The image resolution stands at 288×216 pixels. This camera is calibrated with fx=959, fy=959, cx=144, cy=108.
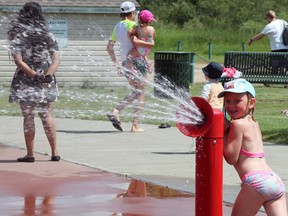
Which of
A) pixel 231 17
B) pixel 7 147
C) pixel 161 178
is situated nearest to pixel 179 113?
pixel 161 178

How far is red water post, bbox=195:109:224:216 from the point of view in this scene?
583cm

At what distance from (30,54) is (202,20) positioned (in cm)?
4537

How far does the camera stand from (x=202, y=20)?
5528 cm

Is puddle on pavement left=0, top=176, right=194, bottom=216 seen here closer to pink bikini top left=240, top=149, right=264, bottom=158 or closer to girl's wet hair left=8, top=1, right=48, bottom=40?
girl's wet hair left=8, top=1, right=48, bottom=40

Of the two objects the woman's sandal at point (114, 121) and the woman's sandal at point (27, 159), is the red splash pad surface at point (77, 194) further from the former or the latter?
the woman's sandal at point (114, 121)

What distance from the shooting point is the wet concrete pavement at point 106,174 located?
837 cm

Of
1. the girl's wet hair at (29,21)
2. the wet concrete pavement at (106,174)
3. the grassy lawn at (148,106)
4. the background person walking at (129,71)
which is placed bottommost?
the grassy lawn at (148,106)

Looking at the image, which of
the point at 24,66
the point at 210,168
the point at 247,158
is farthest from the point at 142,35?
the point at 210,168

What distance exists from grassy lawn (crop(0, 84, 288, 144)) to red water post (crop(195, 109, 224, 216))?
5.69 metres

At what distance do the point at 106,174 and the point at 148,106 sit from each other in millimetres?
5681

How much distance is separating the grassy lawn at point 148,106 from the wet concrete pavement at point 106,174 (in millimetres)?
582

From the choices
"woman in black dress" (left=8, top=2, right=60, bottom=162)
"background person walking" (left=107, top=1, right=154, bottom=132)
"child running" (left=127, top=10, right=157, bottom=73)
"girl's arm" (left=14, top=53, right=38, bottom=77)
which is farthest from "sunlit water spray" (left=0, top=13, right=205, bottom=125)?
"girl's arm" (left=14, top=53, right=38, bottom=77)

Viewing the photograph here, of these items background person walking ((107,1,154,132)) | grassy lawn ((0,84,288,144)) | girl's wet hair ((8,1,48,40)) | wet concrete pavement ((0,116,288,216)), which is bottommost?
grassy lawn ((0,84,288,144))

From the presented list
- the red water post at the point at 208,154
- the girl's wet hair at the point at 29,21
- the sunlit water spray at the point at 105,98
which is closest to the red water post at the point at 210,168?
the red water post at the point at 208,154
